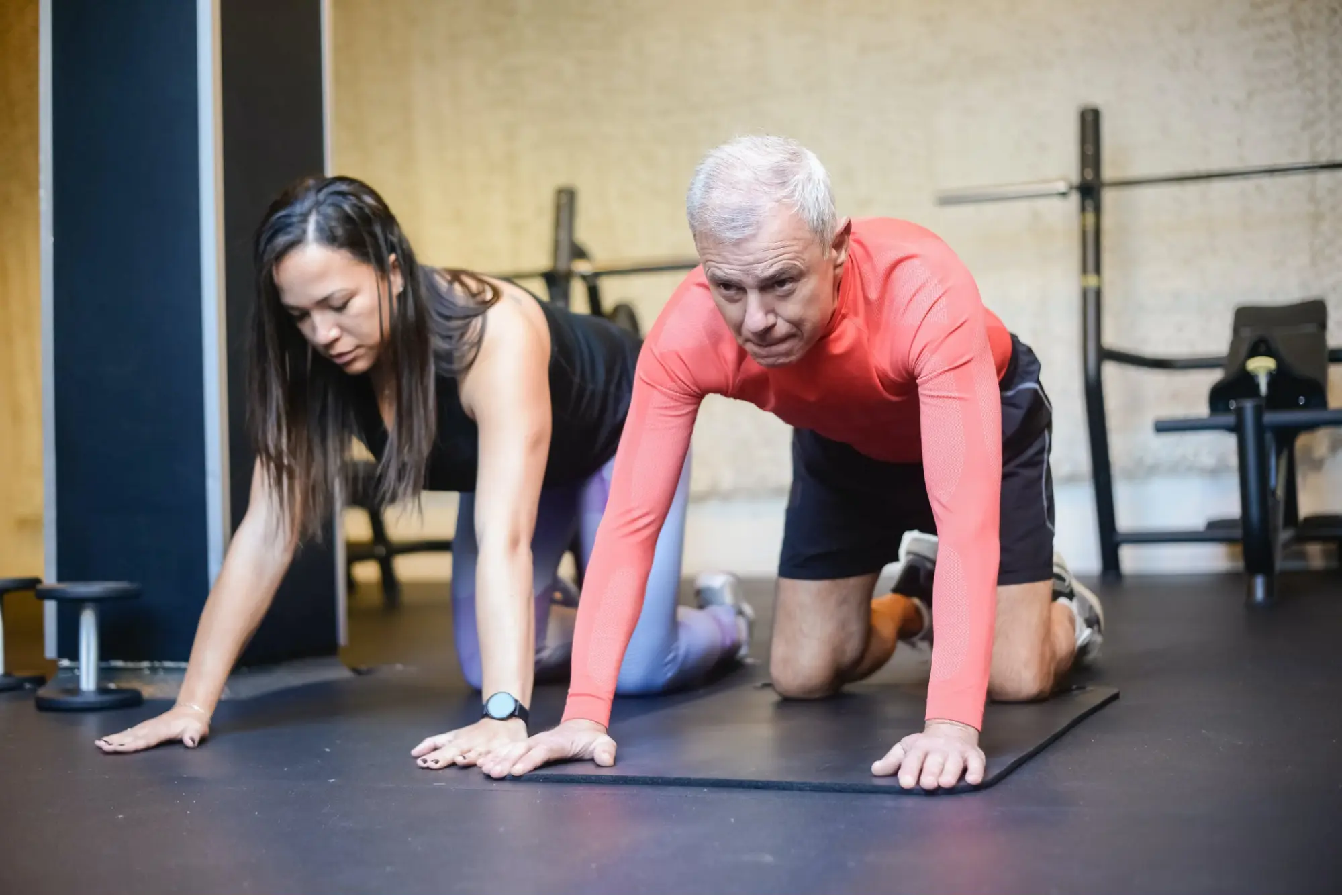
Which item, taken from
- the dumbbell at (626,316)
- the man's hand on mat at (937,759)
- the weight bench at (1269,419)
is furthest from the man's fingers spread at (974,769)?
the dumbbell at (626,316)

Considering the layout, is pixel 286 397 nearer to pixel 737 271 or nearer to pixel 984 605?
pixel 737 271

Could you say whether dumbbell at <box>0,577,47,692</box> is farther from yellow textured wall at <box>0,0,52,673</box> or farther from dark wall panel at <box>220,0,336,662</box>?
yellow textured wall at <box>0,0,52,673</box>

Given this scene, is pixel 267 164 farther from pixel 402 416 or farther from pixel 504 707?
pixel 504 707

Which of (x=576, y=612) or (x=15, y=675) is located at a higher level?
(x=576, y=612)

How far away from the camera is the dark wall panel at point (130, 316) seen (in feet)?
8.75

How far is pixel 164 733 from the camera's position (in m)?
2.00

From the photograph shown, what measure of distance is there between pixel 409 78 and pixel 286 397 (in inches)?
169

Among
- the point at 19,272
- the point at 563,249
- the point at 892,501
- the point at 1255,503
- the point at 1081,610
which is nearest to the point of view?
the point at 892,501

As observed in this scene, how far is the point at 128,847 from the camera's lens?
56.2 inches

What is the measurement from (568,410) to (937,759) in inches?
40.6

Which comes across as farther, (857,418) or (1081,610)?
(1081,610)

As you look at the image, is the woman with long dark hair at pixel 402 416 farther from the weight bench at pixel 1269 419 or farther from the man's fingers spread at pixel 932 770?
the weight bench at pixel 1269 419

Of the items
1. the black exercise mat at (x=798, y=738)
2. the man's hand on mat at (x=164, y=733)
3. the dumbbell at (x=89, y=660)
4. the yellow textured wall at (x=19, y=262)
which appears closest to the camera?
the black exercise mat at (x=798, y=738)

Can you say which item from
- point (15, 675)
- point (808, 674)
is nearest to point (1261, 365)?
point (808, 674)
